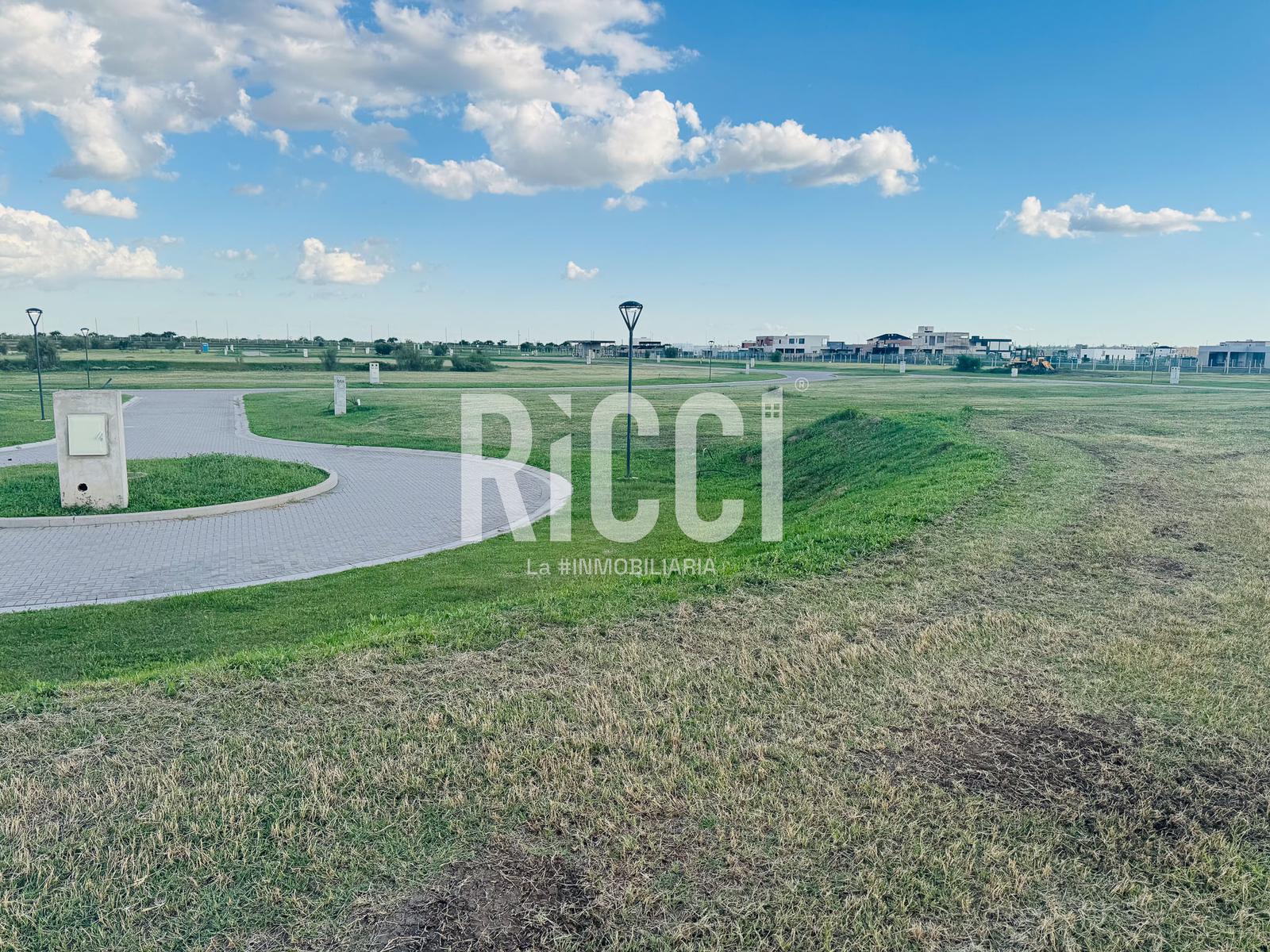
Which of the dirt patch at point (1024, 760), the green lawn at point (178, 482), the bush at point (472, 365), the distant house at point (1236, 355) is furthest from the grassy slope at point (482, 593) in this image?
the distant house at point (1236, 355)

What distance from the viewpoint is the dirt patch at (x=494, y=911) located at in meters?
2.62

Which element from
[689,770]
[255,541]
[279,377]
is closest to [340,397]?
[255,541]

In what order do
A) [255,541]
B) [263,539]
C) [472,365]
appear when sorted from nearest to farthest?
[255,541]
[263,539]
[472,365]

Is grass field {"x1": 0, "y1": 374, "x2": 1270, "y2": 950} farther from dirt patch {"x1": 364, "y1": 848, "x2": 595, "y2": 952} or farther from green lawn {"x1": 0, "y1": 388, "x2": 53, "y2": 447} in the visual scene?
green lawn {"x1": 0, "y1": 388, "x2": 53, "y2": 447}

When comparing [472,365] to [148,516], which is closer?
[148,516]

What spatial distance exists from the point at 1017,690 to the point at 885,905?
6.86 ft

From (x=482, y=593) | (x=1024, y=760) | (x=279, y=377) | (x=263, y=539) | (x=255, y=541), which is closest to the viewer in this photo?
(x=1024, y=760)

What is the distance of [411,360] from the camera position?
58.7m

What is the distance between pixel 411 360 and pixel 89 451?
49.8 meters

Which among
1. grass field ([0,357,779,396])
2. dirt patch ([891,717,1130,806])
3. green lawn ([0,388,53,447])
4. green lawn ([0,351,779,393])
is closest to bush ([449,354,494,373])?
green lawn ([0,351,779,393])

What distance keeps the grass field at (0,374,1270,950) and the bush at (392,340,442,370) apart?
177ft

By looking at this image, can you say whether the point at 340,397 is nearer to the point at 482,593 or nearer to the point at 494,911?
the point at 482,593

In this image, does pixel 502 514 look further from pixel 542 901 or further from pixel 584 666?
pixel 542 901

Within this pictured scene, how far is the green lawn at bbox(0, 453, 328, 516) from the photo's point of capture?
10.7 m
